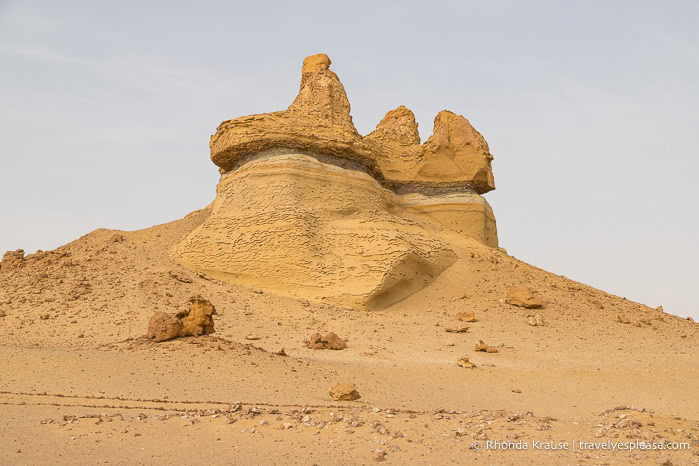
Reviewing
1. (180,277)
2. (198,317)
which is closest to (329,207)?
(180,277)

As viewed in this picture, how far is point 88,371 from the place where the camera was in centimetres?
976

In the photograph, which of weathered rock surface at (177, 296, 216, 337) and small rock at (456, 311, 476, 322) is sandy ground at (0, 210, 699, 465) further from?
weathered rock surface at (177, 296, 216, 337)

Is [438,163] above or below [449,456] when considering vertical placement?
above

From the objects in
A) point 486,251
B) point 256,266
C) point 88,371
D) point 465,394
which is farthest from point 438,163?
point 88,371

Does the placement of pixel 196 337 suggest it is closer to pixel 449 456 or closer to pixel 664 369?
pixel 449 456

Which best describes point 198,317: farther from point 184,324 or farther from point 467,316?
point 467,316

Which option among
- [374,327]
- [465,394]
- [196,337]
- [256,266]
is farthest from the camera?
[256,266]

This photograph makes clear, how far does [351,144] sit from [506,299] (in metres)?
5.84

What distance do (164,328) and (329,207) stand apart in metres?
8.25

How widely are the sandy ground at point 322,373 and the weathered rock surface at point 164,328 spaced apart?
25 cm

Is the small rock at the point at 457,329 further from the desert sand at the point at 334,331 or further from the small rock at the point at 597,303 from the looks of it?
the small rock at the point at 597,303

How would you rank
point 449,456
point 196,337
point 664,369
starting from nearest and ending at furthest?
point 449,456
point 196,337
point 664,369

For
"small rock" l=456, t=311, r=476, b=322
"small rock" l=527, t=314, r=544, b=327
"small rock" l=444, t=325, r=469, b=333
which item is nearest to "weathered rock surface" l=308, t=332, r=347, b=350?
"small rock" l=444, t=325, r=469, b=333

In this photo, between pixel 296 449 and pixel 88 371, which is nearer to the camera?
pixel 296 449
